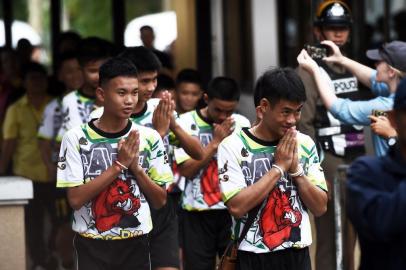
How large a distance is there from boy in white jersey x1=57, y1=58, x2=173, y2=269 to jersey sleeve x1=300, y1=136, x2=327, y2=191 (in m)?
0.87

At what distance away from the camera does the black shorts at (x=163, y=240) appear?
7.37 metres

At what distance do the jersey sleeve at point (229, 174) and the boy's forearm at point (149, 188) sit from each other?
0.50m

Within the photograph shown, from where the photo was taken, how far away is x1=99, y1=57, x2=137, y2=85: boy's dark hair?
21.7ft

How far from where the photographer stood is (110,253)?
650cm

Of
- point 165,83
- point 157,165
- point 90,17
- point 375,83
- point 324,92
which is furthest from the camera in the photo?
point 90,17

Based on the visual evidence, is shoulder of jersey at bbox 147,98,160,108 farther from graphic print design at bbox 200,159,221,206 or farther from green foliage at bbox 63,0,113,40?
green foliage at bbox 63,0,113,40

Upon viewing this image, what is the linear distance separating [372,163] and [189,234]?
377 centimetres

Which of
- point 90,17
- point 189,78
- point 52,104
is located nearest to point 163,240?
point 189,78

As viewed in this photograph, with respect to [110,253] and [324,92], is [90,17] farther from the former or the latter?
[110,253]

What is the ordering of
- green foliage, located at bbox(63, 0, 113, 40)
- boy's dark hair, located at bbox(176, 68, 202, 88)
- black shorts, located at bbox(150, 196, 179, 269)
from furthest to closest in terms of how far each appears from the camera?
green foliage, located at bbox(63, 0, 113, 40) → boy's dark hair, located at bbox(176, 68, 202, 88) → black shorts, located at bbox(150, 196, 179, 269)

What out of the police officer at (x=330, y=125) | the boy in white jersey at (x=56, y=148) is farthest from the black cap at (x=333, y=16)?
the boy in white jersey at (x=56, y=148)

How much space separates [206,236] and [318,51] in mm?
1506

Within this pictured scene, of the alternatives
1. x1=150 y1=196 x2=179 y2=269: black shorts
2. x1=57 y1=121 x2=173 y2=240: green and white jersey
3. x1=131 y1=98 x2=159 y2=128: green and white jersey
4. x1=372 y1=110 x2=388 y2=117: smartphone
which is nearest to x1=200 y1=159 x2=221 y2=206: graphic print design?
x1=150 y1=196 x2=179 y2=269: black shorts

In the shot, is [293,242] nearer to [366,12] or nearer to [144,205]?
[144,205]
